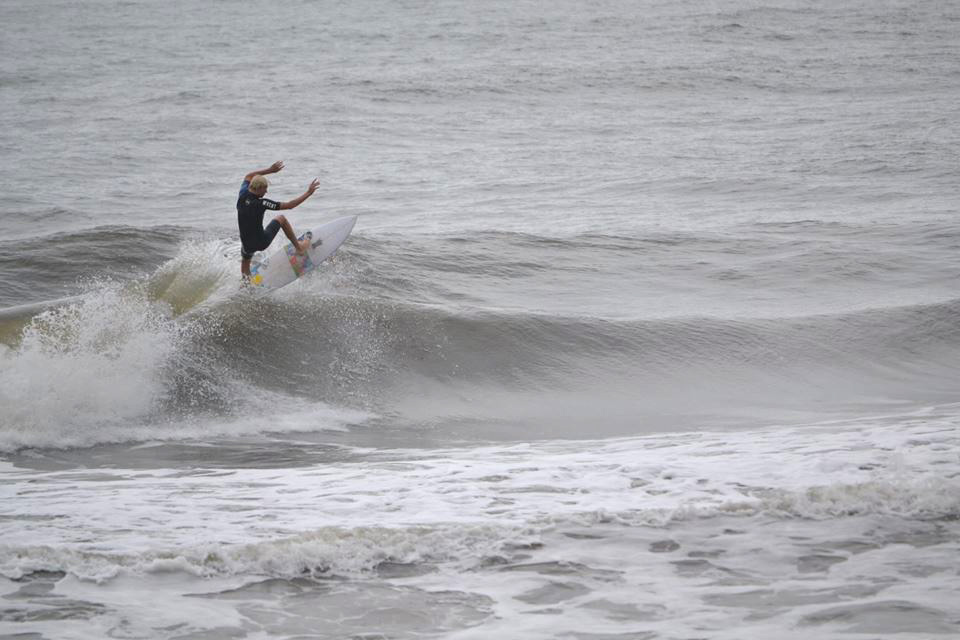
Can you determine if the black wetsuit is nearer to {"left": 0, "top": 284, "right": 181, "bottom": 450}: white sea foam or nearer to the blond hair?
the blond hair

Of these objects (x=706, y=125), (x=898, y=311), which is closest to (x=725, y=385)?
(x=898, y=311)

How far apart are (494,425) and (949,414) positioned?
3.96 metres

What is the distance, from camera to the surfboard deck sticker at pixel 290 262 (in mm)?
11531

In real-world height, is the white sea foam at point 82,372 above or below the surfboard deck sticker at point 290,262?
below

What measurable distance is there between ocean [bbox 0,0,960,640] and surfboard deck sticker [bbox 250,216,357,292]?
8.6 inches

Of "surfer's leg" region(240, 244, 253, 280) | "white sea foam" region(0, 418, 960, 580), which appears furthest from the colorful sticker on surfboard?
"white sea foam" region(0, 418, 960, 580)

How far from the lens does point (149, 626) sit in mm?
4809

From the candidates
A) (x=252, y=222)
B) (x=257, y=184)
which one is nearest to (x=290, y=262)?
(x=252, y=222)

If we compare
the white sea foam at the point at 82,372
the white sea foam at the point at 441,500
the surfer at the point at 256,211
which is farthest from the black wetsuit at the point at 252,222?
the white sea foam at the point at 441,500

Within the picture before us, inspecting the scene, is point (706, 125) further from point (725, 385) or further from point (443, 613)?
point (443, 613)

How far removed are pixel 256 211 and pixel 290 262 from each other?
969 mm

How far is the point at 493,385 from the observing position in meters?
10.2

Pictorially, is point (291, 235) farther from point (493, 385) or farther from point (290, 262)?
point (493, 385)

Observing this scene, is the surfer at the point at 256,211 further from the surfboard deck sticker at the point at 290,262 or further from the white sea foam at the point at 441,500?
the white sea foam at the point at 441,500
